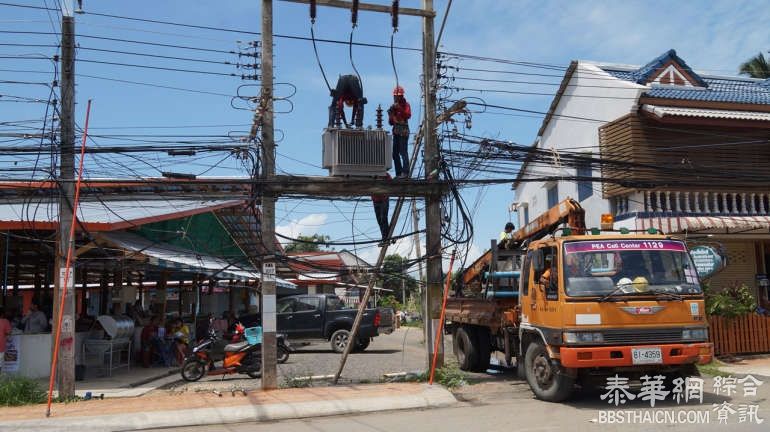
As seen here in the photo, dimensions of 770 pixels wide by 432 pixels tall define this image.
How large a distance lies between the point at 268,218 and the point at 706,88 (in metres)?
15.7

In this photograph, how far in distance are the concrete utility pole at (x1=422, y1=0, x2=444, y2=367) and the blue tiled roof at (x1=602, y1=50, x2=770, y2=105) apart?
23.3ft

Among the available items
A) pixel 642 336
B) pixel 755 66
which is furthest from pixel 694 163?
pixel 755 66

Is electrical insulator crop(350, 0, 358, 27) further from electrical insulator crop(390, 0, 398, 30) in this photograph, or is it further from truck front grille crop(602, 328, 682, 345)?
truck front grille crop(602, 328, 682, 345)

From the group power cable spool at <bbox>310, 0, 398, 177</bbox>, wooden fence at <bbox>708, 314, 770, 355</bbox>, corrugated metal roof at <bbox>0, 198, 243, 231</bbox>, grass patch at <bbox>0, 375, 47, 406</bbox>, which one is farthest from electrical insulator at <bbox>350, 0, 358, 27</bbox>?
wooden fence at <bbox>708, 314, 770, 355</bbox>

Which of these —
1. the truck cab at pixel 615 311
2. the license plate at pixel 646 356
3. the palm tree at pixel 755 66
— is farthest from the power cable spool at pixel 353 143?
the palm tree at pixel 755 66

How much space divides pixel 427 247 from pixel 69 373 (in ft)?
22.8

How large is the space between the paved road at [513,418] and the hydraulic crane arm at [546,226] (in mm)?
2912

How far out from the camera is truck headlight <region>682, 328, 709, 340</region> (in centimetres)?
914

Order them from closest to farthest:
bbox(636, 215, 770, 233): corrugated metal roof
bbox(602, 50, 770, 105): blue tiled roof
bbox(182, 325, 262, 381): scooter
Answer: bbox(182, 325, 262, 381): scooter → bbox(636, 215, 770, 233): corrugated metal roof → bbox(602, 50, 770, 105): blue tiled roof

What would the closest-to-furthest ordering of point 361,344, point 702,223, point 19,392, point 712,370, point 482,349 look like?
point 19,392 < point 712,370 < point 482,349 < point 702,223 < point 361,344

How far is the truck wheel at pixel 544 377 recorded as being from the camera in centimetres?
963

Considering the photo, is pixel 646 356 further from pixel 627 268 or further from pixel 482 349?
pixel 482 349

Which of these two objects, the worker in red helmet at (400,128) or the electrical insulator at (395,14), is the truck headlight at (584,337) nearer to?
the worker in red helmet at (400,128)

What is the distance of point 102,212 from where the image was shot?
14.5m
